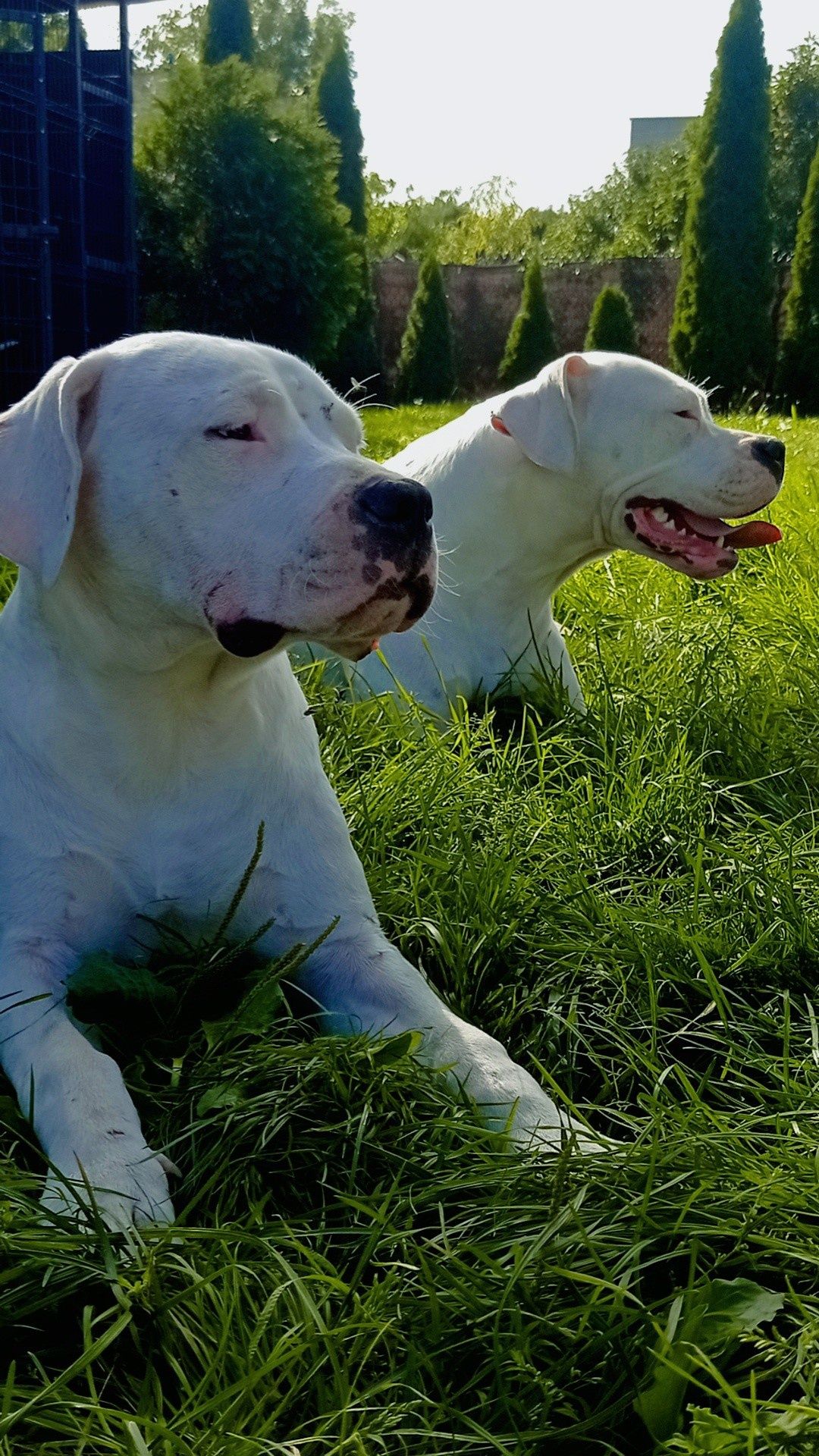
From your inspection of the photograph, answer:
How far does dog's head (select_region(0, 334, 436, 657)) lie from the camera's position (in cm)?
200

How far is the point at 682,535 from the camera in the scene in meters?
3.83

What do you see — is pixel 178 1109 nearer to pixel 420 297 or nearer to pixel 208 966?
pixel 208 966

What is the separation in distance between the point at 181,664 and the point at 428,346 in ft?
61.9

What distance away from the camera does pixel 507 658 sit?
3.81 metres

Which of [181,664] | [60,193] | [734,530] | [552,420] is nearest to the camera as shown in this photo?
[181,664]

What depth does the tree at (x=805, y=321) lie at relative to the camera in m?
19.3

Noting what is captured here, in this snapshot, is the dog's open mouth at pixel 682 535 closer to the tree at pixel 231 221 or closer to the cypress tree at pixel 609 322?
the tree at pixel 231 221

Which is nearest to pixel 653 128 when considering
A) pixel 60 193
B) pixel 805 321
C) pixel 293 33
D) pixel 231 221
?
pixel 293 33

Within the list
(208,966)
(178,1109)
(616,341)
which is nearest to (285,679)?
(208,966)

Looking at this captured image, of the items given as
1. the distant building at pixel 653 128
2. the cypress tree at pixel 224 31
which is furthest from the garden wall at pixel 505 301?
the distant building at pixel 653 128

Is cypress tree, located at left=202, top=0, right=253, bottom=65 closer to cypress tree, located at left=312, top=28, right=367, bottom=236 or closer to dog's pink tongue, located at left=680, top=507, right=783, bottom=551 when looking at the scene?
cypress tree, located at left=312, top=28, right=367, bottom=236

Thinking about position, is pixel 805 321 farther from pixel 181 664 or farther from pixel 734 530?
pixel 181 664

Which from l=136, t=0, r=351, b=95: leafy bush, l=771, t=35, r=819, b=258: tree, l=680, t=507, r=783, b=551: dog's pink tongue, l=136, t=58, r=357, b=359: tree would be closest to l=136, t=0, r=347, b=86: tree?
l=136, t=0, r=351, b=95: leafy bush

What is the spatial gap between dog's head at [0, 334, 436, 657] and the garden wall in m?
21.3
